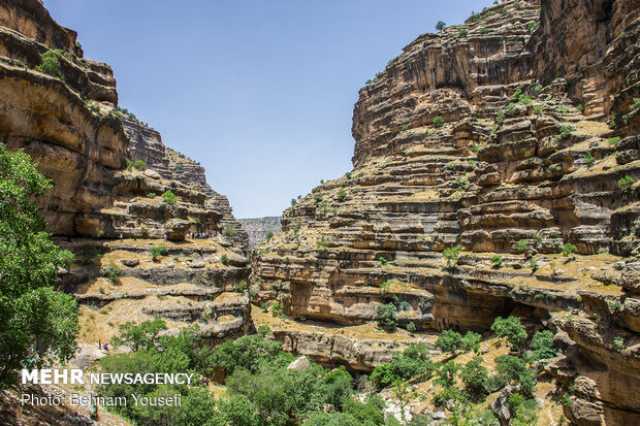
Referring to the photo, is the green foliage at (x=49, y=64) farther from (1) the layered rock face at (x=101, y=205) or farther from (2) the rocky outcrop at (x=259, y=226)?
(2) the rocky outcrop at (x=259, y=226)

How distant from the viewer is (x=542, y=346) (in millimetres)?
27469

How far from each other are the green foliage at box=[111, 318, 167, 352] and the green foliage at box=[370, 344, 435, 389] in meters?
18.1

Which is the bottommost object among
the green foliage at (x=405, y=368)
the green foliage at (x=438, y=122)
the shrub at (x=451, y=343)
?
the green foliage at (x=405, y=368)

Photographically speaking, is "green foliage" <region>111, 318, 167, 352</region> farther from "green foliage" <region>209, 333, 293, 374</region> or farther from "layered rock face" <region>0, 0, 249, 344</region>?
"green foliage" <region>209, 333, 293, 374</region>

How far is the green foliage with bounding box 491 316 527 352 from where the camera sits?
98.1 ft

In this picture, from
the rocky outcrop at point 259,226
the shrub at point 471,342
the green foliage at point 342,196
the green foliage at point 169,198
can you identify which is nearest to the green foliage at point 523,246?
the shrub at point 471,342

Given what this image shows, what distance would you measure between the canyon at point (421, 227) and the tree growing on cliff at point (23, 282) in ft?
50.3

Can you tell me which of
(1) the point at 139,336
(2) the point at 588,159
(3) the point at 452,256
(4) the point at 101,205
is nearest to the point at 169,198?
(4) the point at 101,205

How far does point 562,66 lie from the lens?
155ft

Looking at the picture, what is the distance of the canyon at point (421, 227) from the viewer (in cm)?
2433

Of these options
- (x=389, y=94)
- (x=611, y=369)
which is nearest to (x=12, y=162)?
(x=611, y=369)

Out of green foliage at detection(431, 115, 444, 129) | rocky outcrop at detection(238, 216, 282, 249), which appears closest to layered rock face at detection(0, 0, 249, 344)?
green foliage at detection(431, 115, 444, 129)

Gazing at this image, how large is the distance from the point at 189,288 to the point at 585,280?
29.0 m

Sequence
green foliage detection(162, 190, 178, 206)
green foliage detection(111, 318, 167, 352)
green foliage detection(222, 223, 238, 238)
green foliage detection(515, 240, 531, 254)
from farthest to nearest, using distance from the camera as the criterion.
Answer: green foliage detection(222, 223, 238, 238) < green foliage detection(162, 190, 178, 206) < green foliage detection(515, 240, 531, 254) < green foliage detection(111, 318, 167, 352)
